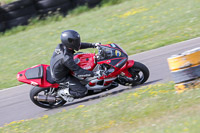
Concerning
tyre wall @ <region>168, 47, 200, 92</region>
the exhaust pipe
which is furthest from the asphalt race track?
tyre wall @ <region>168, 47, 200, 92</region>

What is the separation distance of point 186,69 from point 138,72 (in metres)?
1.50

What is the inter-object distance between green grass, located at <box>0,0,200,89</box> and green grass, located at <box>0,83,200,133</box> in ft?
12.6

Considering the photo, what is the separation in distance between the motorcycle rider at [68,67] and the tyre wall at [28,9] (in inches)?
363

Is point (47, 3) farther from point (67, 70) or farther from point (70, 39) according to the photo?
point (70, 39)

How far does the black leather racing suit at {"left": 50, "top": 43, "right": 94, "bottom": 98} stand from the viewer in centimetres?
646

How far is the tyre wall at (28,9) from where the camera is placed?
49.8 feet

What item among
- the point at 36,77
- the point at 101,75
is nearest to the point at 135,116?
the point at 101,75

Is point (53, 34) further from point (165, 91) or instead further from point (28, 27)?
point (165, 91)

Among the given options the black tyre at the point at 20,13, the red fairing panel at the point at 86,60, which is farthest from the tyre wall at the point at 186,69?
the black tyre at the point at 20,13

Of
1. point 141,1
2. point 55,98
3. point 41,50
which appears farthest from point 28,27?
point 55,98

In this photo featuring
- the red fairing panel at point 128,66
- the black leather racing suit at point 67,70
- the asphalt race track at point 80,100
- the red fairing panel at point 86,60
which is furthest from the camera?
the asphalt race track at point 80,100

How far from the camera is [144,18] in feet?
43.4

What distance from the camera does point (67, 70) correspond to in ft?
22.3

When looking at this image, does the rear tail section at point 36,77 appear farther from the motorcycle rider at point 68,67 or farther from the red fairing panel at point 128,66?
the red fairing panel at point 128,66
